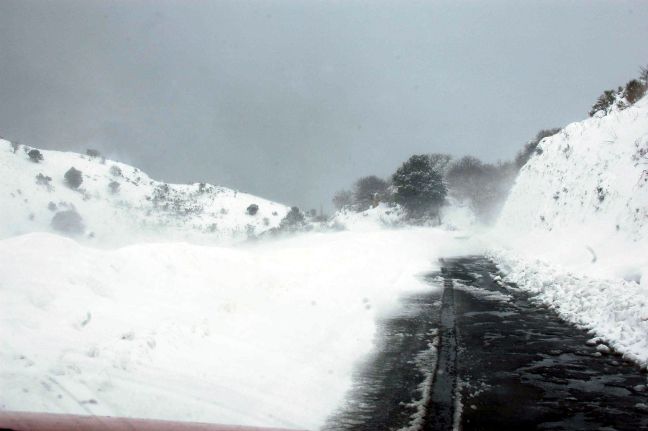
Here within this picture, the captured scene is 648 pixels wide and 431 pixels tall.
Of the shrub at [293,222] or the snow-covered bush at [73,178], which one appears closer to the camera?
the snow-covered bush at [73,178]

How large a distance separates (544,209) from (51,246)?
2118 centimetres

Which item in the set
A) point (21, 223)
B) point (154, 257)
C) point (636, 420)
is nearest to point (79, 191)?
point (21, 223)

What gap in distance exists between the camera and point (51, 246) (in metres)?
7.41

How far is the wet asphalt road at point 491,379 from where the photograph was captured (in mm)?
4645

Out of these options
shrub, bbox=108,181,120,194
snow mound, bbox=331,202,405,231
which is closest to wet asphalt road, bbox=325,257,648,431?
snow mound, bbox=331,202,405,231

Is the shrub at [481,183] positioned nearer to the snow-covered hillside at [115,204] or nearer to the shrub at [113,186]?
the snow-covered hillside at [115,204]

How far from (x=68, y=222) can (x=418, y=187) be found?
34.0 metres

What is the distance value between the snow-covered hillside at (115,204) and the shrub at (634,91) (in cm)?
3294

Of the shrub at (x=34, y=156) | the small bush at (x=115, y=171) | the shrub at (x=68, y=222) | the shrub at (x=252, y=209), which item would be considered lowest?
the shrub at (x=68, y=222)

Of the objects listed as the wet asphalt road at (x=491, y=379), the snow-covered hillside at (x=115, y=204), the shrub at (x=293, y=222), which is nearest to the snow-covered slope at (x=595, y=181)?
the wet asphalt road at (x=491, y=379)

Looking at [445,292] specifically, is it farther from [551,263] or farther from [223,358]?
[223,358]

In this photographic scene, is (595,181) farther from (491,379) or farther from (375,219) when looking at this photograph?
(375,219)

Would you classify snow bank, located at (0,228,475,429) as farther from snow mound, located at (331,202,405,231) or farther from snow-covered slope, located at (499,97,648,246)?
A: snow mound, located at (331,202,405,231)

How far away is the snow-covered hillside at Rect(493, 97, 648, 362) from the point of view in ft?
25.5
